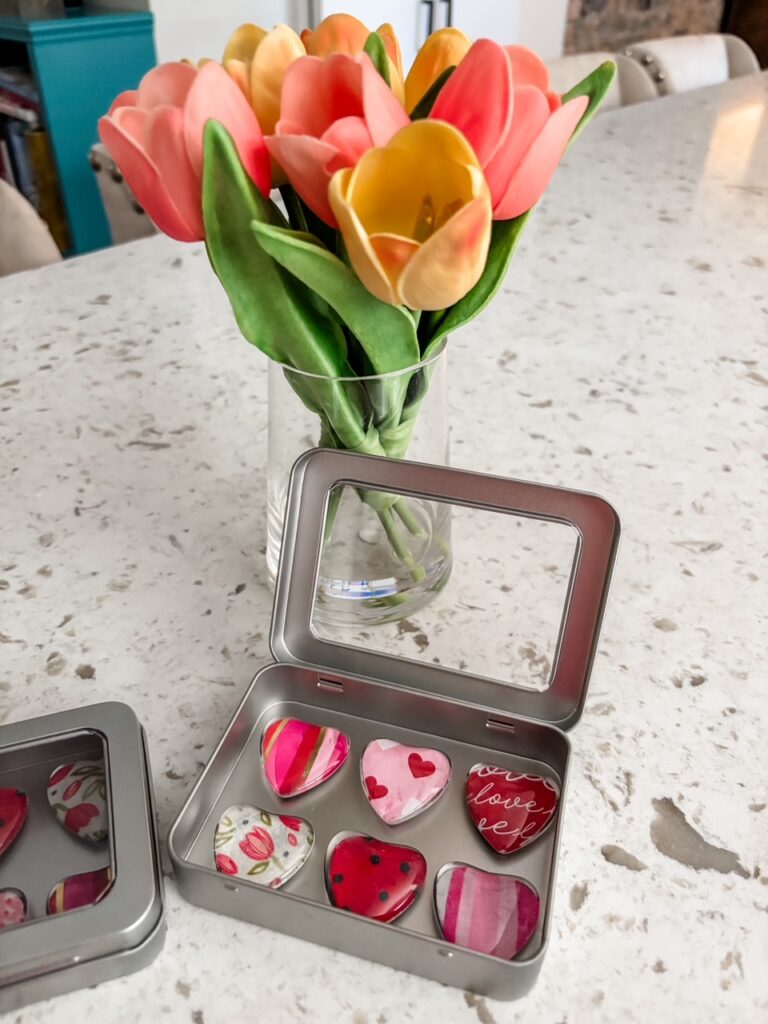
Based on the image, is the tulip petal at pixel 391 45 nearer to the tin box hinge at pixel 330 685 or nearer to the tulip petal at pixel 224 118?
the tulip petal at pixel 224 118

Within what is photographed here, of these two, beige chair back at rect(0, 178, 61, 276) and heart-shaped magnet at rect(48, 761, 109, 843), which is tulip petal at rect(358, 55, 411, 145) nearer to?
heart-shaped magnet at rect(48, 761, 109, 843)

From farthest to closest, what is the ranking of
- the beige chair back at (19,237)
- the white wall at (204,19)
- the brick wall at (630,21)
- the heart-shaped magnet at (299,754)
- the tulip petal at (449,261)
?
the brick wall at (630,21)
the white wall at (204,19)
the beige chair back at (19,237)
the heart-shaped magnet at (299,754)
the tulip petal at (449,261)

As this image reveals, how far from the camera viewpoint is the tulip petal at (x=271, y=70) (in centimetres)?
37

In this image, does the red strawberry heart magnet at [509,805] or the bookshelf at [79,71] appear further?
the bookshelf at [79,71]

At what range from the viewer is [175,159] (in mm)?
348

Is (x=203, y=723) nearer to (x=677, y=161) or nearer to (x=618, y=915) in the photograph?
(x=618, y=915)

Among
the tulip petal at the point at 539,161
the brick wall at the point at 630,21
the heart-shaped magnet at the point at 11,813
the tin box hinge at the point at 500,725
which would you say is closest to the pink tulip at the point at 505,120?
the tulip petal at the point at 539,161

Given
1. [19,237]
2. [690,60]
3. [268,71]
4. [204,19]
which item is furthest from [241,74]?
Result: [204,19]

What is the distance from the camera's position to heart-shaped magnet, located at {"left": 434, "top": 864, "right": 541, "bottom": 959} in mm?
357

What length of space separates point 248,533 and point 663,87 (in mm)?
1777

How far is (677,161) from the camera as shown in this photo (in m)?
1.18

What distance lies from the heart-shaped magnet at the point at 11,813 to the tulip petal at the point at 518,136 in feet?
1.11

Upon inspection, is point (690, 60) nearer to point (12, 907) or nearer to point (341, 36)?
point (341, 36)

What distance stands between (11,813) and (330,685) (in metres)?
0.16
